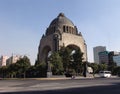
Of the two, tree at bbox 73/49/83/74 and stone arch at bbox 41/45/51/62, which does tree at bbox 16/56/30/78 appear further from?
stone arch at bbox 41/45/51/62

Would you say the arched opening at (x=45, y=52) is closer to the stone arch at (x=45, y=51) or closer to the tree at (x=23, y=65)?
the stone arch at (x=45, y=51)

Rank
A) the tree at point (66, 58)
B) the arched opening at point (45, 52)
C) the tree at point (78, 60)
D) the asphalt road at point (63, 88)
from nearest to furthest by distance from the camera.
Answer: the asphalt road at point (63, 88), the tree at point (78, 60), the tree at point (66, 58), the arched opening at point (45, 52)

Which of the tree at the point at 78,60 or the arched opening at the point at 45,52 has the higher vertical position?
the arched opening at the point at 45,52

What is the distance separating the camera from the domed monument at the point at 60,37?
84.2 m

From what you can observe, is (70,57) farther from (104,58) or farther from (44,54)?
(104,58)

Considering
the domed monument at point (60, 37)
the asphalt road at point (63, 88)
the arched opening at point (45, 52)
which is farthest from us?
the arched opening at point (45, 52)

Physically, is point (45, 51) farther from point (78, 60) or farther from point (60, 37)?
point (78, 60)

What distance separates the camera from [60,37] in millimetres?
85000

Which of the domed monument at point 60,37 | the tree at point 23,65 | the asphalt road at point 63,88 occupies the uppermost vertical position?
the domed monument at point 60,37

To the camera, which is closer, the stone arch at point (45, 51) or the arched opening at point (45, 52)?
the stone arch at point (45, 51)

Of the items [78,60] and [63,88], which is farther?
[78,60]

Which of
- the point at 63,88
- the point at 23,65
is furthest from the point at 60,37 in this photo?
the point at 63,88

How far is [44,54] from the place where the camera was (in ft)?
308

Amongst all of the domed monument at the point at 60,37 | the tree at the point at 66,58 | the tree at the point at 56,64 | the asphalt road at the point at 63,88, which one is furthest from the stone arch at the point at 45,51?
the asphalt road at the point at 63,88
